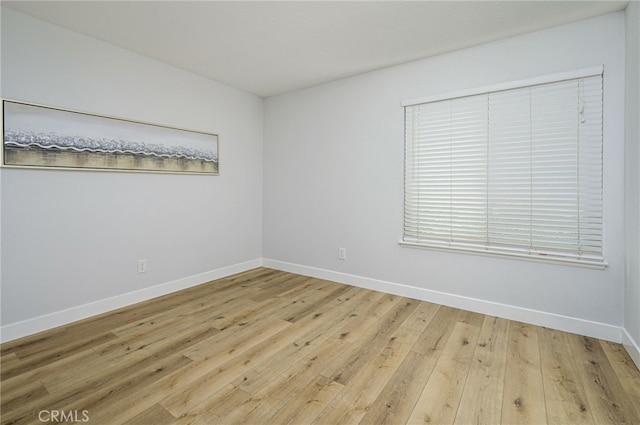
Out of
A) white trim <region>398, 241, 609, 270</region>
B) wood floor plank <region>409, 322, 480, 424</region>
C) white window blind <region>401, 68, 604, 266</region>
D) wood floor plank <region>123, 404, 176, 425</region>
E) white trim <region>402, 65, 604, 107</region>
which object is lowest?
wood floor plank <region>123, 404, 176, 425</region>

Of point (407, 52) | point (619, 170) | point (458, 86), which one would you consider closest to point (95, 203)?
point (407, 52)

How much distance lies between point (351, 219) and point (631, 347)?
245cm

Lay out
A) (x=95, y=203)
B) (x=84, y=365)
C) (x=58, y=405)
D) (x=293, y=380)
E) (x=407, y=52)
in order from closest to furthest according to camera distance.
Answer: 1. (x=58, y=405)
2. (x=293, y=380)
3. (x=84, y=365)
4. (x=95, y=203)
5. (x=407, y=52)

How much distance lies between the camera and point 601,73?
221 cm

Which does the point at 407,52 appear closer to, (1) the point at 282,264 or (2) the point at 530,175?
(2) the point at 530,175

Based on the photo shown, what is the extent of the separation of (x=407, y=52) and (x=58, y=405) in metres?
3.61

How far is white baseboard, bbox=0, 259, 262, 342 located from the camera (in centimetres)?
224

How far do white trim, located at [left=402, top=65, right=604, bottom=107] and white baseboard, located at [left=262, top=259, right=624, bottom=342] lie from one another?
6.22 ft

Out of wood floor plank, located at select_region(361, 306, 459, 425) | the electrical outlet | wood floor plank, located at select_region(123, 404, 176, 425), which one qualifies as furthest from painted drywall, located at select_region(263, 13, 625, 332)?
wood floor plank, located at select_region(123, 404, 176, 425)

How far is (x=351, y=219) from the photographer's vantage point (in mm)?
3516

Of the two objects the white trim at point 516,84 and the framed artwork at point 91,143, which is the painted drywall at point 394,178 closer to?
the white trim at point 516,84

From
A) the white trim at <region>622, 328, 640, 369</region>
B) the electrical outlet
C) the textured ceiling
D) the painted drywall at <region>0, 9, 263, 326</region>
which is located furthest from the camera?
the electrical outlet

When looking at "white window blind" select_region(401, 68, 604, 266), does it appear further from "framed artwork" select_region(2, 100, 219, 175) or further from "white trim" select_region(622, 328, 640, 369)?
"framed artwork" select_region(2, 100, 219, 175)

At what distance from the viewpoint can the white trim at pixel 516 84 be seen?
224 cm
